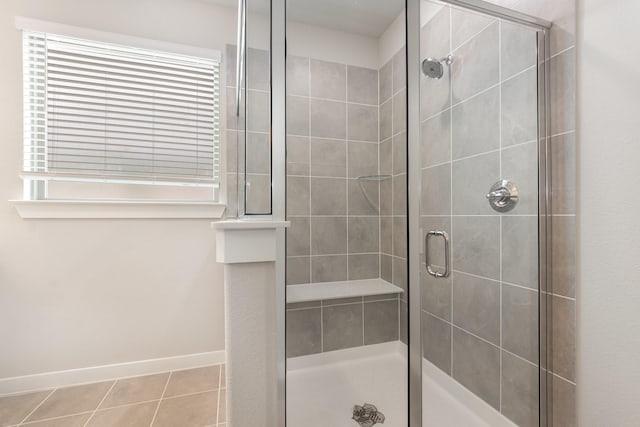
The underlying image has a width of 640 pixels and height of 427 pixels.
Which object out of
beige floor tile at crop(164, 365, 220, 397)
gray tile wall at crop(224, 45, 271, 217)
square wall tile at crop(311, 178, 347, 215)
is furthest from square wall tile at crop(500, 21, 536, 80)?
beige floor tile at crop(164, 365, 220, 397)

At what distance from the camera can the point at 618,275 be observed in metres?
0.87

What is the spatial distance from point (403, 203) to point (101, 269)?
6.03 ft

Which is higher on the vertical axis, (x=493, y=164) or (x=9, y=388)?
(x=493, y=164)

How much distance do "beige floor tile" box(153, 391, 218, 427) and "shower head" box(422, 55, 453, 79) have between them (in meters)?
1.80

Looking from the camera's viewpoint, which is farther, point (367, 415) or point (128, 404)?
point (128, 404)

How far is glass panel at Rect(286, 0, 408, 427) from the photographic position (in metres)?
0.90

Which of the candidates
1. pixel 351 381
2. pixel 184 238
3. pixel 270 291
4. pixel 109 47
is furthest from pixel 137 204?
pixel 351 381

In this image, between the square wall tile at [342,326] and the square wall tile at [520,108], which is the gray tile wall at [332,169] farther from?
the square wall tile at [520,108]

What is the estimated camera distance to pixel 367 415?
37.9 inches

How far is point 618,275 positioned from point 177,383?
2.12 meters

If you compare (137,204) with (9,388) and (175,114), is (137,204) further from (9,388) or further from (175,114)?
(9,388)

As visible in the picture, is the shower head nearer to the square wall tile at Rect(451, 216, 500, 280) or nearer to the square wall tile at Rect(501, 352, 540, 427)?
the square wall tile at Rect(451, 216, 500, 280)

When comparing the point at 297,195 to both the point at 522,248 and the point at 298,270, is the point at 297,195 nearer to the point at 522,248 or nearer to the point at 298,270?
the point at 298,270

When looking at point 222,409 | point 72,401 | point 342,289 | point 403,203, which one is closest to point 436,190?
point 403,203
